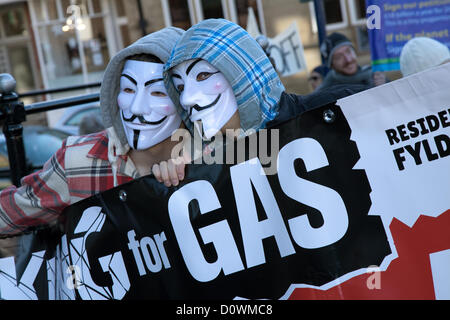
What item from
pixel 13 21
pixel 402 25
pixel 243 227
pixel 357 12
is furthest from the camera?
pixel 13 21

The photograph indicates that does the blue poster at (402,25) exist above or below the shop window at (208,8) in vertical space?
above

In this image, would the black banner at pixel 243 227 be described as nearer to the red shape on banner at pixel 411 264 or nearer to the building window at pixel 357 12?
the red shape on banner at pixel 411 264

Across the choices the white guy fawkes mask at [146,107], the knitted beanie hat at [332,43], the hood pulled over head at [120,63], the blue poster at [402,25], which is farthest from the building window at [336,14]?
the white guy fawkes mask at [146,107]

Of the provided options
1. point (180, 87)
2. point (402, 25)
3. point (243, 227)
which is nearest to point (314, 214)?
point (243, 227)

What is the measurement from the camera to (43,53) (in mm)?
15805

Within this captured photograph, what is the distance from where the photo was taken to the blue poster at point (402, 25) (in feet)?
15.5

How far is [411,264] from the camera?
2.11m

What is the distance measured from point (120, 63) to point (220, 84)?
510 millimetres

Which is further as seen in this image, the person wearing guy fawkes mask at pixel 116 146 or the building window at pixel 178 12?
the building window at pixel 178 12

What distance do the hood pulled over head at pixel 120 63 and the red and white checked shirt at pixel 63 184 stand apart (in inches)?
4.1

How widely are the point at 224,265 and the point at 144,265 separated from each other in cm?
36

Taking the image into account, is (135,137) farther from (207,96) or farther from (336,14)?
(336,14)
